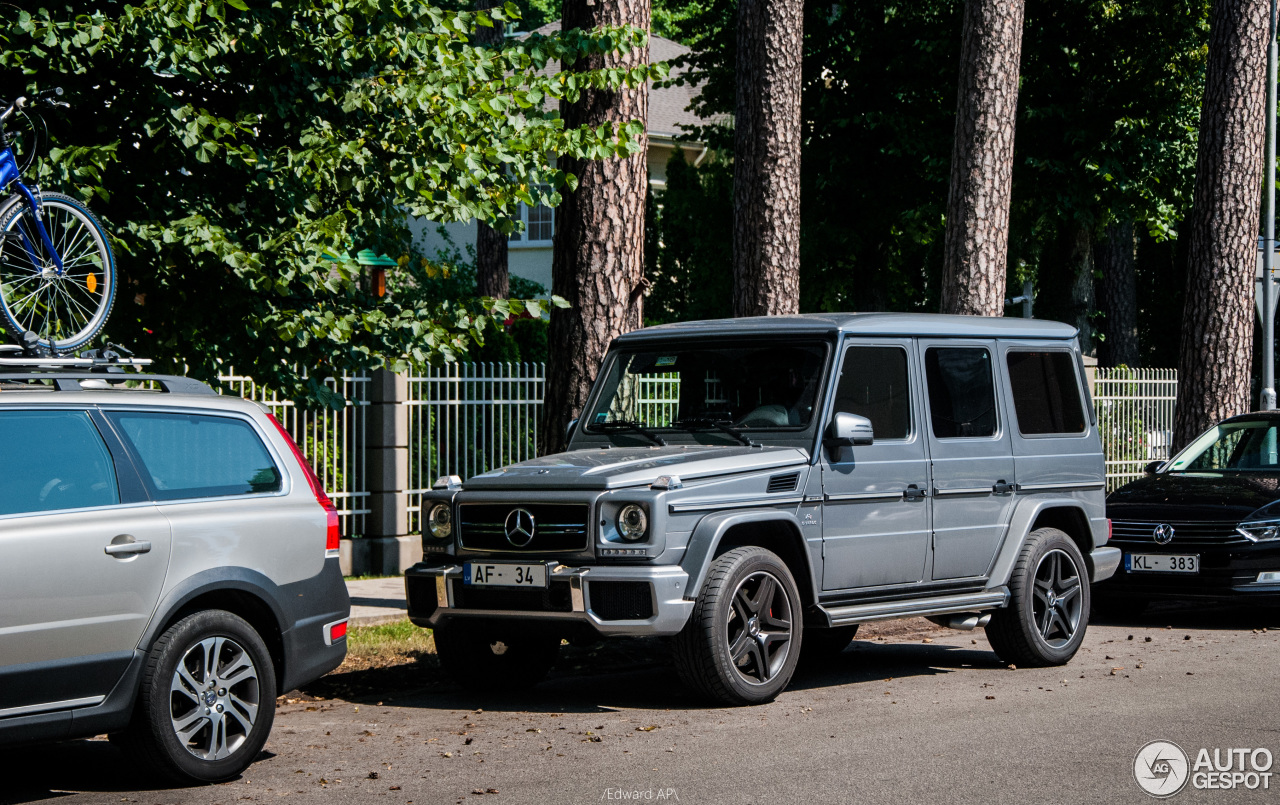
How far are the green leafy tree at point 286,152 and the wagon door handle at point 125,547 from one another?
265 cm

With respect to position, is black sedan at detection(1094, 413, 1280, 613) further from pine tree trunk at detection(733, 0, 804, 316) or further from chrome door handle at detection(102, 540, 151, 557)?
chrome door handle at detection(102, 540, 151, 557)

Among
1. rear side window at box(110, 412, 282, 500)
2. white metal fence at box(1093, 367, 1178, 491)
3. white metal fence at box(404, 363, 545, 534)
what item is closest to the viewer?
rear side window at box(110, 412, 282, 500)

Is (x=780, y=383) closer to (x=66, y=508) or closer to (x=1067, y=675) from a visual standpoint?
(x=1067, y=675)

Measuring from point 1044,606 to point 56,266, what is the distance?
6.37 meters

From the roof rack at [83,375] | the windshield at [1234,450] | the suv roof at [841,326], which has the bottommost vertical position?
the windshield at [1234,450]

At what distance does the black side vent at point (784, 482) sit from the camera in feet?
27.1

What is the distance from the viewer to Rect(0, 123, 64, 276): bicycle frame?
25.1 feet

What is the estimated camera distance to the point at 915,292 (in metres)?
35.8

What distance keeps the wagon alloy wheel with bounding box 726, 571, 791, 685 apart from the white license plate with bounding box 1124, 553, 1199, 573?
491cm

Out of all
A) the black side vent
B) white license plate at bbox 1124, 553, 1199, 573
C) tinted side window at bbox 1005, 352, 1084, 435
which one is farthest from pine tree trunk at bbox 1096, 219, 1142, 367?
the black side vent

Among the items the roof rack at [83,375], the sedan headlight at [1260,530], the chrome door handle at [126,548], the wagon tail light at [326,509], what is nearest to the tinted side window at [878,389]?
the wagon tail light at [326,509]

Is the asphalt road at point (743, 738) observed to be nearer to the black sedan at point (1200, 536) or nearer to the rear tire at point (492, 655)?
the rear tire at point (492, 655)

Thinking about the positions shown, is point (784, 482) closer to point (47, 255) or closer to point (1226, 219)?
point (47, 255)

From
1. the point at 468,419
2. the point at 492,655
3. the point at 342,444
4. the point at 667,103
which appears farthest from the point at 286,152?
the point at 667,103
